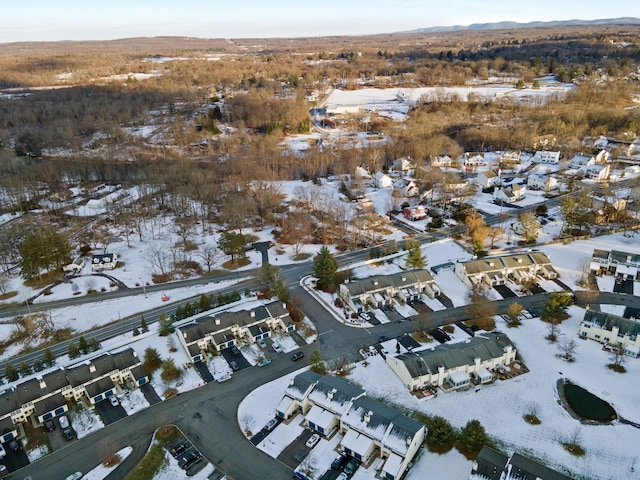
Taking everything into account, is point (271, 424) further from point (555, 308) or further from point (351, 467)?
point (555, 308)

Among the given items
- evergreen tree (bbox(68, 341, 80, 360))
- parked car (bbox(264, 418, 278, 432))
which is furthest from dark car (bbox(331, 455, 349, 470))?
evergreen tree (bbox(68, 341, 80, 360))

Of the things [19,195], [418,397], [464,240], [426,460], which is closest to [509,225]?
[464,240]

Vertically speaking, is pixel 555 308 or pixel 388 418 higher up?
pixel 388 418

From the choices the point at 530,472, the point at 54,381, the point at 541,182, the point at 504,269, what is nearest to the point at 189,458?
the point at 54,381

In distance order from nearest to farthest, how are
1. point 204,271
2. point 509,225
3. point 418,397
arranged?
point 418,397
point 204,271
point 509,225

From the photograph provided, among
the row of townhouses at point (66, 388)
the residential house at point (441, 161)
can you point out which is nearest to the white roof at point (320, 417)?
the row of townhouses at point (66, 388)

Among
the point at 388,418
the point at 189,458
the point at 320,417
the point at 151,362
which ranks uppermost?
the point at 388,418

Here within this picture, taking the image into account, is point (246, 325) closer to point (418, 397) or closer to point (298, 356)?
point (298, 356)
